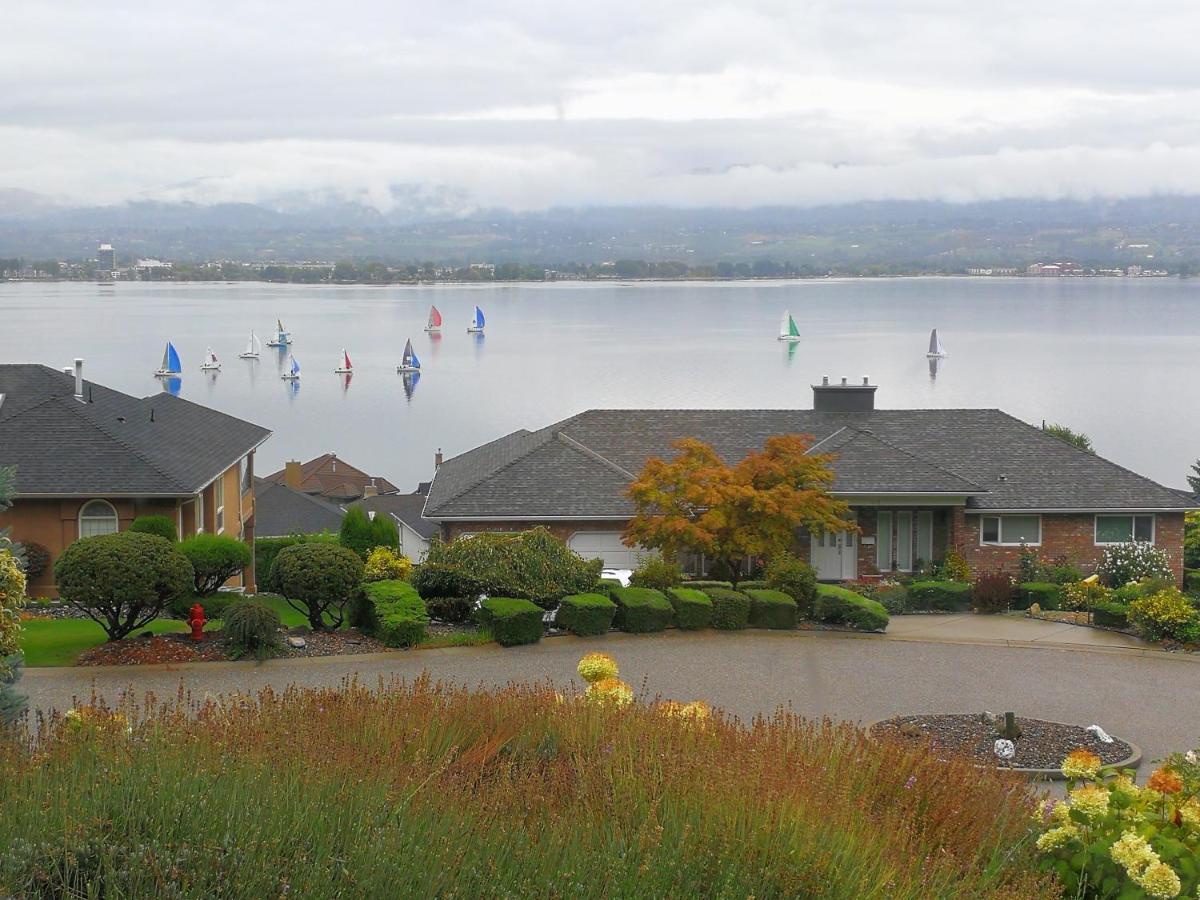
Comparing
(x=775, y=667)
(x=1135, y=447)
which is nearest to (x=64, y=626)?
(x=775, y=667)

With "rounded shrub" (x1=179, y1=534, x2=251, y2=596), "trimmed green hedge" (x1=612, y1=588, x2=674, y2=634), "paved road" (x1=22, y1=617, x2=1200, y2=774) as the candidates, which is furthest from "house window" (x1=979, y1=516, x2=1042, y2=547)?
"rounded shrub" (x1=179, y1=534, x2=251, y2=596)

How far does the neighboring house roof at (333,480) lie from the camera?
68213 mm

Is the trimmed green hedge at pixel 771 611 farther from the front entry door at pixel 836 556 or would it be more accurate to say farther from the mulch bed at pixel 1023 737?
the front entry door at pixel 836 556

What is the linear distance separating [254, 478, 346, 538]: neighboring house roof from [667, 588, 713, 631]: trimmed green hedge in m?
28.1

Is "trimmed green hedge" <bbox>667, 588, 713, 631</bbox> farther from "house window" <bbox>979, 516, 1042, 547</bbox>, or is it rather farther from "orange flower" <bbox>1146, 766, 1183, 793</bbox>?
"house window" <bbox>979, 516, 1042, 547</bbox>

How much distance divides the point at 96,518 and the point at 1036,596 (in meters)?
17.6

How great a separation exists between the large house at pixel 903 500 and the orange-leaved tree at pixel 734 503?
275 centimetres

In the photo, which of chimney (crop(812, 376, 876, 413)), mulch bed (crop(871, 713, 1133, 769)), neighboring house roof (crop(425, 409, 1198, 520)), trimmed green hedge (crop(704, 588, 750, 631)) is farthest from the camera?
chimney (crop(812, 376, 876, 413))

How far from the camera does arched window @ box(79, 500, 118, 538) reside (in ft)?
89.5

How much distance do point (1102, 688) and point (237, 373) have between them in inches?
5642

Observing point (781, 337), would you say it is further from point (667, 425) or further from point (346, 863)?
point (346, 863)

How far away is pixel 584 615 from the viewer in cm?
2067

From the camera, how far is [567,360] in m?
153

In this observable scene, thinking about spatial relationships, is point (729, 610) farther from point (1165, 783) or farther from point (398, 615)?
point (1165, 783)
